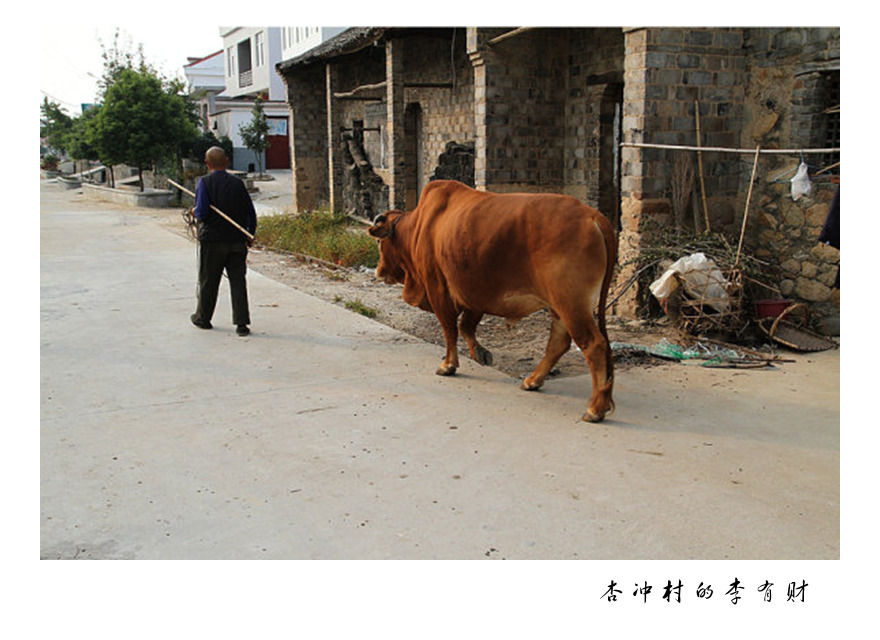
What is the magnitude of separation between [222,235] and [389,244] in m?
1.80

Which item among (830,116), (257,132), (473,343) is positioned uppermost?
(257,132)

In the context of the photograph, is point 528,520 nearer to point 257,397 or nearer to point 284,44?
point 257,397

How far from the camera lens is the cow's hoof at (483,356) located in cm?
620

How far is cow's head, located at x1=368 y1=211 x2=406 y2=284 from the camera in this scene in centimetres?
642

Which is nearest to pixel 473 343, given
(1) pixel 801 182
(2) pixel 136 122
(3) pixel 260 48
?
(1) pixel 801 182

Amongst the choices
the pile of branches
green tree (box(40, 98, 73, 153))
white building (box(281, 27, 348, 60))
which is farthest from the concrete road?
green tree (box(40, 98, 73, 153))

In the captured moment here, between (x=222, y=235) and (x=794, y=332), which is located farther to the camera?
(x=222, y=235)

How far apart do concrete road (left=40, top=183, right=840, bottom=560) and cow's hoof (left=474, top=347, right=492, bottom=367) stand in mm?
93

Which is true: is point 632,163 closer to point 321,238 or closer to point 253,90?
point 321,238

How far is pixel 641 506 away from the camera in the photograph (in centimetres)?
374

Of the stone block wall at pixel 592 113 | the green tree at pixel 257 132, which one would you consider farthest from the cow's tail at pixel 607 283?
the green tree at pixel 257 132

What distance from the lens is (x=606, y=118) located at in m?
11.4

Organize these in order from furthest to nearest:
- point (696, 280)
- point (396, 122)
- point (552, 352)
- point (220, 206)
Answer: point (396, 122) → point (220, 206) → point (696, 280) → point (552, 352)

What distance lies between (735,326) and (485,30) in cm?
615
